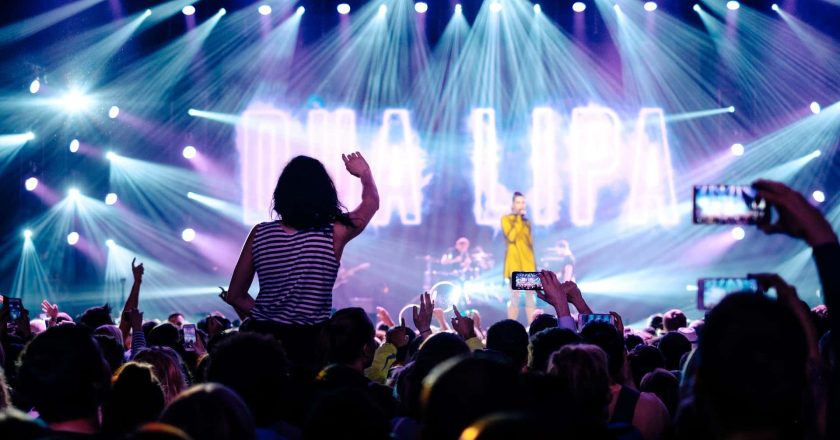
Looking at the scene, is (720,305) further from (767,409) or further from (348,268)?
(348,268)

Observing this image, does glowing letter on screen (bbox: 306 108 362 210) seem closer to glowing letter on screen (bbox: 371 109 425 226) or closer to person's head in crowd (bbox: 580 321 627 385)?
glowing letter on screen (bbox: 371 109 425 226)

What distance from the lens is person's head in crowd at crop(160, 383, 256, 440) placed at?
84.2 inches

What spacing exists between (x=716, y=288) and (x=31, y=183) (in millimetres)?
14492

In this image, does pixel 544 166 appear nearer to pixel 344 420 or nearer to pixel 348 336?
pixel 348 336

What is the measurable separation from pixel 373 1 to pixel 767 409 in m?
15.1

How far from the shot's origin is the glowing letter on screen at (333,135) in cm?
1719

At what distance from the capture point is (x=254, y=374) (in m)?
2.83

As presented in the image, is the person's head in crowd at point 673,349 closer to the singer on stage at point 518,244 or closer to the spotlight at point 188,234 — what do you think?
the singer on stage at point 518,244

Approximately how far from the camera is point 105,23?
15.4 m

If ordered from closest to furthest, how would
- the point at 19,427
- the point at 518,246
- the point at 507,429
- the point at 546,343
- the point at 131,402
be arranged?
the point at 507,429 < the point at 19,427 < the point at 131,402 < the point at 546,343 < the point at 518,246

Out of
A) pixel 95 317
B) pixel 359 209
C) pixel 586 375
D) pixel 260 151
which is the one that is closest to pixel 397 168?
pixel 260 151

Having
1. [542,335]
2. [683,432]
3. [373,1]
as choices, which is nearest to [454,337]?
[542,335]

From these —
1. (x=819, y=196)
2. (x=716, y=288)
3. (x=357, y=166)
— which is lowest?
(x=716, y=288)

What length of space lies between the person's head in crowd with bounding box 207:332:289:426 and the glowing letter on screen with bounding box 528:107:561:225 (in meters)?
14.5
